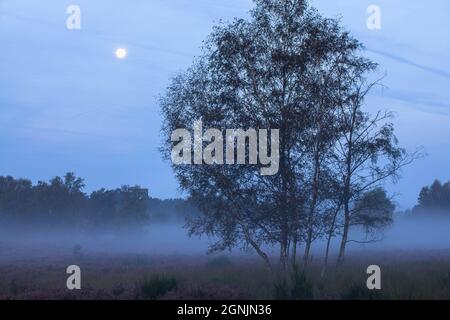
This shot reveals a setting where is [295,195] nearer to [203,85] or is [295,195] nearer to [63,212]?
[203,85]

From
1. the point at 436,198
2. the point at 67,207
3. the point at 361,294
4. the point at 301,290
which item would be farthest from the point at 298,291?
the point at 436,198

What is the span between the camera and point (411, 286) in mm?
18203

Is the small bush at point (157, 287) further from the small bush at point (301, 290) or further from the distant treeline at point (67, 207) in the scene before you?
the distant treeline at point (67, 207)

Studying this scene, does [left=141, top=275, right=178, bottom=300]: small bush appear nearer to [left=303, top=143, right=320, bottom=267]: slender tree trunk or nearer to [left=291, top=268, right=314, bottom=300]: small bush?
[left=291, top=268, right=314, bottom=300]: small bush

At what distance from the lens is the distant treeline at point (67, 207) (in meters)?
109

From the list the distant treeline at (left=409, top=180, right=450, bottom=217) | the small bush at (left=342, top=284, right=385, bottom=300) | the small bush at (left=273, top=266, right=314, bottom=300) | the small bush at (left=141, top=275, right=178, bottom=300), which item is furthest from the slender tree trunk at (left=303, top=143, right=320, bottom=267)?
the distant treeline at (left=409, top=180, right=450, bottom=217)

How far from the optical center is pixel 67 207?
110m

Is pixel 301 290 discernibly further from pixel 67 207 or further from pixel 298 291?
pixel 67 207

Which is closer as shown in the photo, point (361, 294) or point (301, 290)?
point (301, 290)

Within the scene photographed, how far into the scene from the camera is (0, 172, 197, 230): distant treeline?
109 m

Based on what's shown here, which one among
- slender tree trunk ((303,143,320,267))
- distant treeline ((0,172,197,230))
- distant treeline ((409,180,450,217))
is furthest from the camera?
distant treeline ((409,180,450,217))
